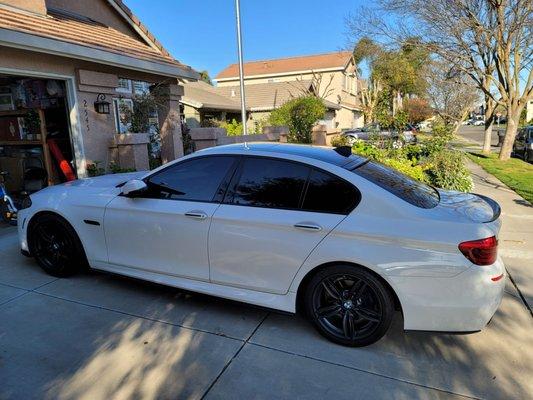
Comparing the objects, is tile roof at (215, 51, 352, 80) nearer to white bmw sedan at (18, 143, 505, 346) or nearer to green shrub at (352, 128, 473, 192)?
green shrub at (352, 128, 473, 192)

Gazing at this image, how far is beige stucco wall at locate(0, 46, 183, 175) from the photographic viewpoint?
679cm

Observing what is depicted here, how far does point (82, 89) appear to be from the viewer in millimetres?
7883

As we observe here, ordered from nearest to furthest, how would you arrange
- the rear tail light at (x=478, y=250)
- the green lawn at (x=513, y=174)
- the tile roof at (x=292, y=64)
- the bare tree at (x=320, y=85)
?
the rear tail light at (x=478, y=250), the green lawn at (x=513, y=174), the bare tree at (x=320, y=85), the tile roof at (x=292, y=64)

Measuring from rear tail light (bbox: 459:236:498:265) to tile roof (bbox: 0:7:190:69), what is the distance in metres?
6.71

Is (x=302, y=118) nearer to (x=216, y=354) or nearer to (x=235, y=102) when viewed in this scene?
(x=235, y=102)

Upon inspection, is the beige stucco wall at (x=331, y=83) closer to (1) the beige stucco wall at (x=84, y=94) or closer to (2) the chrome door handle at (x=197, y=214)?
(1) the beige stucco wall at (x=84, y=94)

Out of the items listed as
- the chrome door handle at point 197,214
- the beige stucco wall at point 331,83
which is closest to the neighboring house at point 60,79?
the chrome door handle at point 197,214

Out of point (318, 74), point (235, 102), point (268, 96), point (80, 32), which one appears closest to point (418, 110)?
point (318, 74)

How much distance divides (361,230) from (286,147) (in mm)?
1176

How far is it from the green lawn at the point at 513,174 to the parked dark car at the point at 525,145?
1348 mm

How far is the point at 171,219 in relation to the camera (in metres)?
3.79

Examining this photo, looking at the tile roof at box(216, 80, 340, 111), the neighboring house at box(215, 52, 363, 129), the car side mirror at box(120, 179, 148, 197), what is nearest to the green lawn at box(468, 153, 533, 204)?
the car side mirror at box(120, 179, 148, 197)

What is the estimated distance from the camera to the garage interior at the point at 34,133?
26.2 ft

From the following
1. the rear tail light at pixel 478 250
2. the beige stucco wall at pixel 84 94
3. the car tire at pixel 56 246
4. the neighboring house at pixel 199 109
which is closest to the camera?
the rear tail light at pixel 478 250
